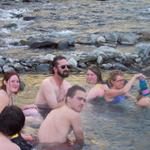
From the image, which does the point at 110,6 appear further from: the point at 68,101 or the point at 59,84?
the point at 68,101

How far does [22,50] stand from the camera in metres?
17.3

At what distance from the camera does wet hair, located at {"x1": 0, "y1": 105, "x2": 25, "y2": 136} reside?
5.47 metres

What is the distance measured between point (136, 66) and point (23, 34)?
681 cm

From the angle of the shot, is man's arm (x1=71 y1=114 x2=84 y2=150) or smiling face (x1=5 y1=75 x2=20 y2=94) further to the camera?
smiling face (x1=5 y1=75 x2=20 y2=94)

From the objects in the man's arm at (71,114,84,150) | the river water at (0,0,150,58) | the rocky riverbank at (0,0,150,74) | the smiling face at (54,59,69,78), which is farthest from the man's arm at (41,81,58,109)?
the river water at (0,0,150,58)

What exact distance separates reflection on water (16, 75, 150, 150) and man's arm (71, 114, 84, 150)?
0.16m

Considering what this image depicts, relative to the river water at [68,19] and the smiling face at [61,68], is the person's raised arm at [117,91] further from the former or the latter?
the river water at [68,19]

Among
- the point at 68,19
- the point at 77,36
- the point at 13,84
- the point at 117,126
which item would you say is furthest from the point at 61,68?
the point at 68,19

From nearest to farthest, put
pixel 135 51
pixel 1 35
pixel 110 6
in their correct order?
pixel 135 51 → pixel 1 35 → pixel 110 6

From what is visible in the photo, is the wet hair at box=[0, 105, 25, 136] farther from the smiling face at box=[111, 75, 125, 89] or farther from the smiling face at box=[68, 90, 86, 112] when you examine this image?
the smiling face at box=[111, 75, 125, 89]

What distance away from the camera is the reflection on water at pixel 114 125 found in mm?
8523

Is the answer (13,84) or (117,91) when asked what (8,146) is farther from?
(117,91)

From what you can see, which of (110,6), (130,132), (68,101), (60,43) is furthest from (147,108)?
(110,6)

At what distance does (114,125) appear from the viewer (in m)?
9.58
